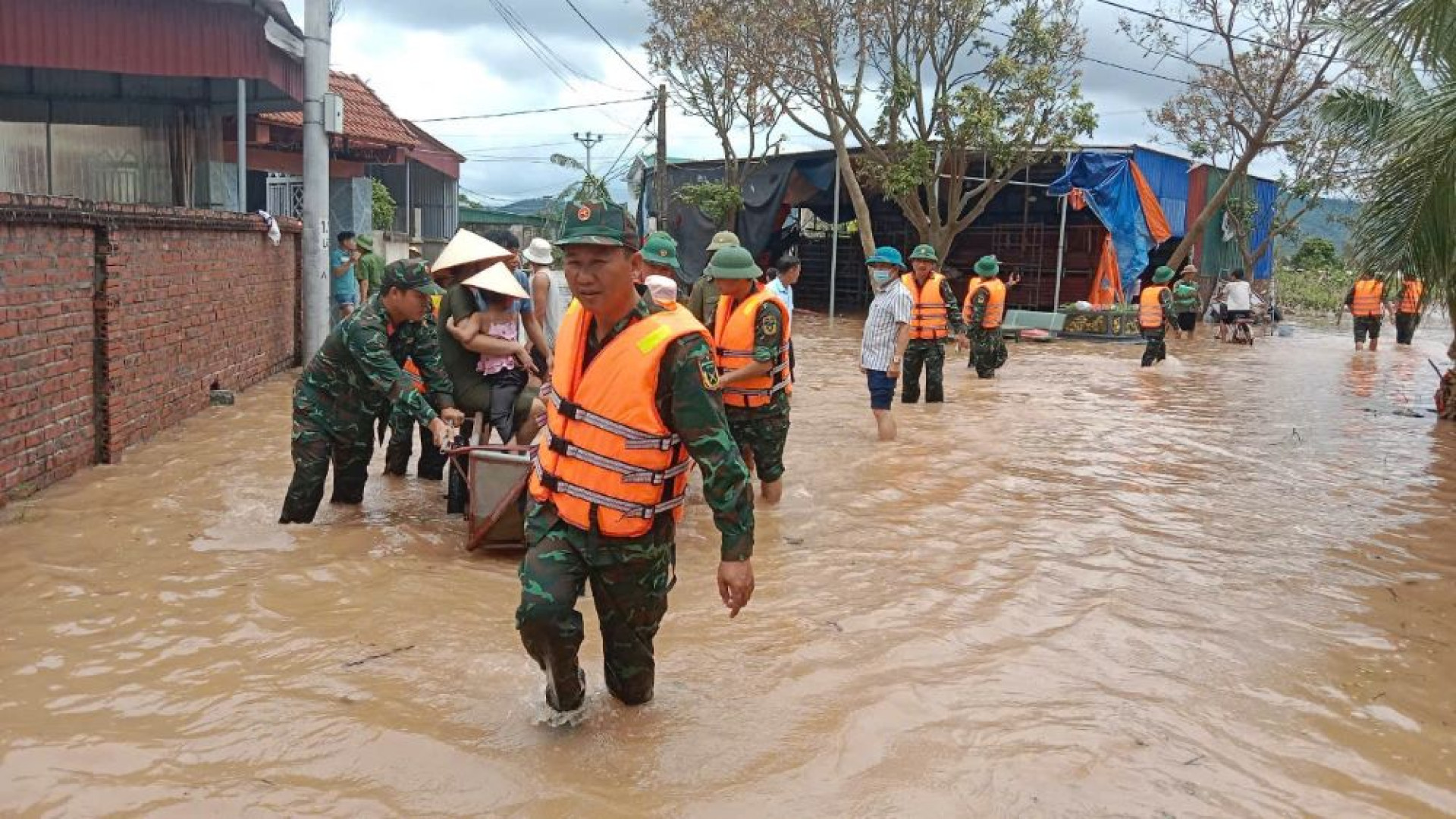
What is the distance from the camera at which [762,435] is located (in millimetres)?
7070

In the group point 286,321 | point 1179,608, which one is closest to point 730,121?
point 286,321

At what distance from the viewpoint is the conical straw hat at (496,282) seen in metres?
6.12

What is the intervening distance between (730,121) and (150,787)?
82.3 feet

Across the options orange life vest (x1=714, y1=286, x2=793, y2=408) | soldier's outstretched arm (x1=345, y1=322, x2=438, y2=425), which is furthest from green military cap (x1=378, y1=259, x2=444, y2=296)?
orange life vest (x1=714, y1=286, x2=793, y2=408)

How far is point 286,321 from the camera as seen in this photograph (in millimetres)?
13109

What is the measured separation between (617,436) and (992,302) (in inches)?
434

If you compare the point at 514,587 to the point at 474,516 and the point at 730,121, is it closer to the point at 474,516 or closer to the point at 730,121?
the point at 474,516

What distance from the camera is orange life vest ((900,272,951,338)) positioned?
36.8 ft

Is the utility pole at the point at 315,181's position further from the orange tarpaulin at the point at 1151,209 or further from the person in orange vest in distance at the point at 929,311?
the orange tarpaulin at the point at 1151,209

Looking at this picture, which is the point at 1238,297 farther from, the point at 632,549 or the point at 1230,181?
the point at 632,549

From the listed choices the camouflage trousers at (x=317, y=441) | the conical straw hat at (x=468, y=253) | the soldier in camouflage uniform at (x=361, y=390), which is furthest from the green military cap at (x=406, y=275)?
the camouflage trousers at (x=317, y=441)

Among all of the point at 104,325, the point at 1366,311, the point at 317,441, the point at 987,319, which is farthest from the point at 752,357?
the point at 1366,311

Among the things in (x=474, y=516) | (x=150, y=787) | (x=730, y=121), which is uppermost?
(x=730, y=121)

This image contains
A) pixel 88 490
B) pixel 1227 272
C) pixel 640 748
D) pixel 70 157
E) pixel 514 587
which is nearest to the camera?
pixel 640 748
